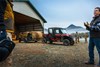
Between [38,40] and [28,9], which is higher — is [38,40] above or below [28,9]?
below

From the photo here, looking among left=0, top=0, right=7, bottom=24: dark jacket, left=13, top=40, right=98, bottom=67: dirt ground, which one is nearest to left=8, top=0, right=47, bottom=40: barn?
left=13, top=40, right=98, bottom=67: dirt ground

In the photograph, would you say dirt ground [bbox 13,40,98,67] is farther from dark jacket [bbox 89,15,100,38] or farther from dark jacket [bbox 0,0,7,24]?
dark jacket [bbox 0,0,7,24]

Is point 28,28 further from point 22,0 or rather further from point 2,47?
point 2,47

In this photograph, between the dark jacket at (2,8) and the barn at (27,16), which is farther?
the barn at (27,16)

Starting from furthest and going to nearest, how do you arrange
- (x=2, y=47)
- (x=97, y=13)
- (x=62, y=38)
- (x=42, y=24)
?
(x=42, y=24) → (x=62, y=38) → (x=97, y=13) → (x=2, y=47)

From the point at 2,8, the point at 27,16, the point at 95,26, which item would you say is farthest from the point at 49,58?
the point at 27,16

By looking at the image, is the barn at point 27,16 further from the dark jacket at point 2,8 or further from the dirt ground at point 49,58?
the dark jacket at point 2,8

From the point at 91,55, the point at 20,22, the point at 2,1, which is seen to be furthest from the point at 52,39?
the point at 2,1

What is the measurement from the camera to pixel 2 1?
2170mm

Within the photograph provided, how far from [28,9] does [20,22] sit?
271 inches

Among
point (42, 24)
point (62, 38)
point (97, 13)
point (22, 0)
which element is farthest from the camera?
point (42, 24)

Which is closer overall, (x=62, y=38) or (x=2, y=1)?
(x=2, y=1)

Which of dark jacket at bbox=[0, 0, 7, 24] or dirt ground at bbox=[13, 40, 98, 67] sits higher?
dark jacket at bbox=[0, 0, 7, 24]

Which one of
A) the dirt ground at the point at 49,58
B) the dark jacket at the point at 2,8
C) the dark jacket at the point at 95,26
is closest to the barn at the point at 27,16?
the dirt ground at the point at 49,58
